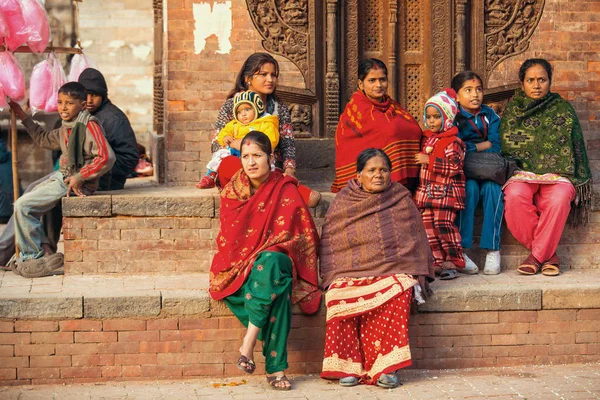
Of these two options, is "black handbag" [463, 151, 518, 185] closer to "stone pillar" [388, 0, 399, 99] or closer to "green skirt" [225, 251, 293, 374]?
"green skirt" [225, 251, 293, 374]

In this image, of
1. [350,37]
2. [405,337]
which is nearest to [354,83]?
[350,37]

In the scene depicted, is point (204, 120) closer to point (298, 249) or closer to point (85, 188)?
Result: point (85, 188)

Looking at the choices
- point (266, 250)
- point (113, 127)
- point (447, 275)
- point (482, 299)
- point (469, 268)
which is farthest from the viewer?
point (113, 127)

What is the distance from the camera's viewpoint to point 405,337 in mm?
7203

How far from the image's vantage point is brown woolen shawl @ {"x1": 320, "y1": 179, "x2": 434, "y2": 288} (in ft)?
24.5

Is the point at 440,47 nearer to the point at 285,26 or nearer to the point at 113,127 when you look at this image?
the point at 285,26

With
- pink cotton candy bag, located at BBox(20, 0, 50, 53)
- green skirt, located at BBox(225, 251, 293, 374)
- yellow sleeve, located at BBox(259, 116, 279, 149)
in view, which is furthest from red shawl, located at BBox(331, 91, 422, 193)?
pink cotton candy bag, located at BBox(20, 0, 50, 53)

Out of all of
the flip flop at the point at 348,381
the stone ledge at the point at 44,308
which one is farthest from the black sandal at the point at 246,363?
the stone ledge at the point at 44,308

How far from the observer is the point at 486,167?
849cm

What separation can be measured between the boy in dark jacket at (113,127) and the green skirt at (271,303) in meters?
2.46

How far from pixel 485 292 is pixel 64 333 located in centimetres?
284

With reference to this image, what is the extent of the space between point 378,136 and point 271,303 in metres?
1.95

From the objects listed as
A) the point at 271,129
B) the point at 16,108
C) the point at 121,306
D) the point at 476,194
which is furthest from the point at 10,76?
the point at 476,194

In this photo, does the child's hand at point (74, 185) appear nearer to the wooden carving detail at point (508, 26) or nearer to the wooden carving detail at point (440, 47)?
the wooden carving detail at point (440, 47)
